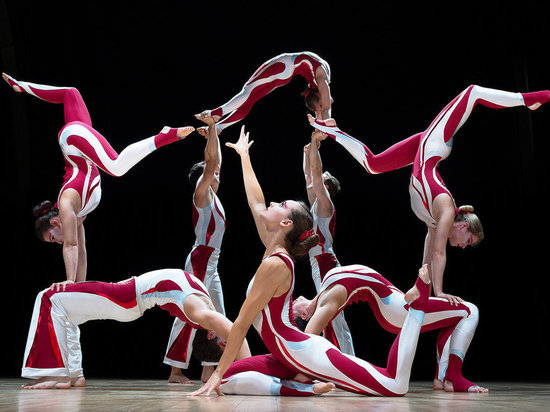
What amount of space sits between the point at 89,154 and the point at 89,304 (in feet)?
3.19

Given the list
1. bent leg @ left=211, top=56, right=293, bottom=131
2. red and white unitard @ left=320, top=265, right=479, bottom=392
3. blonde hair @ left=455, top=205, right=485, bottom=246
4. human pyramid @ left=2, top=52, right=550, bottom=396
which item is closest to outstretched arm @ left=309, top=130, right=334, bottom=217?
human pyramid @ left=2, top=52, right=550, bottom=396

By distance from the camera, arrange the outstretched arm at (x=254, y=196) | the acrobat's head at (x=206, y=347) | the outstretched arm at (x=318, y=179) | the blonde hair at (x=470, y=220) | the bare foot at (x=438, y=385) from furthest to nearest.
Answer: the outstretched arm at (x=318, y=179) < the acrobat's head at (x=206, y=347) < the blonde hair at (x=470, y=220) < the bare foot at (x=438, y=385) < the outstretched arm at (x=254, y=196)

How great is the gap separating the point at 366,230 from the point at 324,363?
286cm

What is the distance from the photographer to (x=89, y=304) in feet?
11.0

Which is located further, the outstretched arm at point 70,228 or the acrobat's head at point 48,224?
the acrobat's head at point 48,224

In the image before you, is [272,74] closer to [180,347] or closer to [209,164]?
[209,164]

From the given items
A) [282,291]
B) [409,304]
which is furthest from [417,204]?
[282,291]

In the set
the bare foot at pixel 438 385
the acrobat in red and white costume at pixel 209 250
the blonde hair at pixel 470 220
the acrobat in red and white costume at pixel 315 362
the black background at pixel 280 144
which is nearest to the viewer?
the acrobat in red and white costume at pixel 315 362

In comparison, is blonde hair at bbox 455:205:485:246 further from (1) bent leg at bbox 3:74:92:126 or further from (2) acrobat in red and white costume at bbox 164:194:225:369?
(1) bent leg at bbox 3:74:92:126

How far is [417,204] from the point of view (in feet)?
12.7

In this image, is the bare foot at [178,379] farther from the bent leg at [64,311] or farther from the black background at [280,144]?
the black background at [280,144]

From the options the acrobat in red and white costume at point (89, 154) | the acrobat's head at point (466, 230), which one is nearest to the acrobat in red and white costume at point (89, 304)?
the acrobat in red and white costume at point (89, 154)

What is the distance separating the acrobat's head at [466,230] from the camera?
3.79m

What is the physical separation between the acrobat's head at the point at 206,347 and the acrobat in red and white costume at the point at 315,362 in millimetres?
1100
